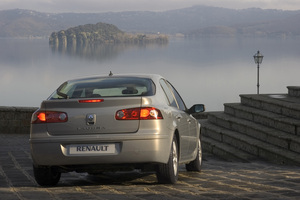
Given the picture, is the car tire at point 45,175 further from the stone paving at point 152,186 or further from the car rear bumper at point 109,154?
the car rear bumper at point 109,154

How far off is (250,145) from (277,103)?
4.35ft

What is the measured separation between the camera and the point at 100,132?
732cm

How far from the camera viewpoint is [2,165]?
10.7m

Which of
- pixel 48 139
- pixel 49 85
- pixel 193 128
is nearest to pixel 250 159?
pixel 193 128

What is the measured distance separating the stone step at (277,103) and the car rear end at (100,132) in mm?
7638

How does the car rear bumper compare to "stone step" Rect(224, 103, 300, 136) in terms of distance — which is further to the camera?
"stone step" Rect(224, 103, 300, 136)

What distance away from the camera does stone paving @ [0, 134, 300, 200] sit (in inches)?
271

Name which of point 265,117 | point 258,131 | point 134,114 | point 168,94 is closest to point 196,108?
point 168,94

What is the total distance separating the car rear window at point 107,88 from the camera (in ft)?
25.7

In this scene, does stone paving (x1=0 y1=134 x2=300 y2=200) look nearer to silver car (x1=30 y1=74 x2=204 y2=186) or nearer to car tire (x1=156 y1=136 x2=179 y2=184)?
car tire (x1=156 y1=136 x2=179 y2=184)

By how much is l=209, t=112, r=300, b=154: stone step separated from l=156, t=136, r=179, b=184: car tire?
18.9ft

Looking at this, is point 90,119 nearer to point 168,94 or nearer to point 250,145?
point 168,94

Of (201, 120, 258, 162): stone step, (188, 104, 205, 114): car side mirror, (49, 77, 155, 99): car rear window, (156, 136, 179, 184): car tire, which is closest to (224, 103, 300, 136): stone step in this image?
(201, 120, 258, 162): stone step

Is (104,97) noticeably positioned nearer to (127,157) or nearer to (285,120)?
(127,157)
